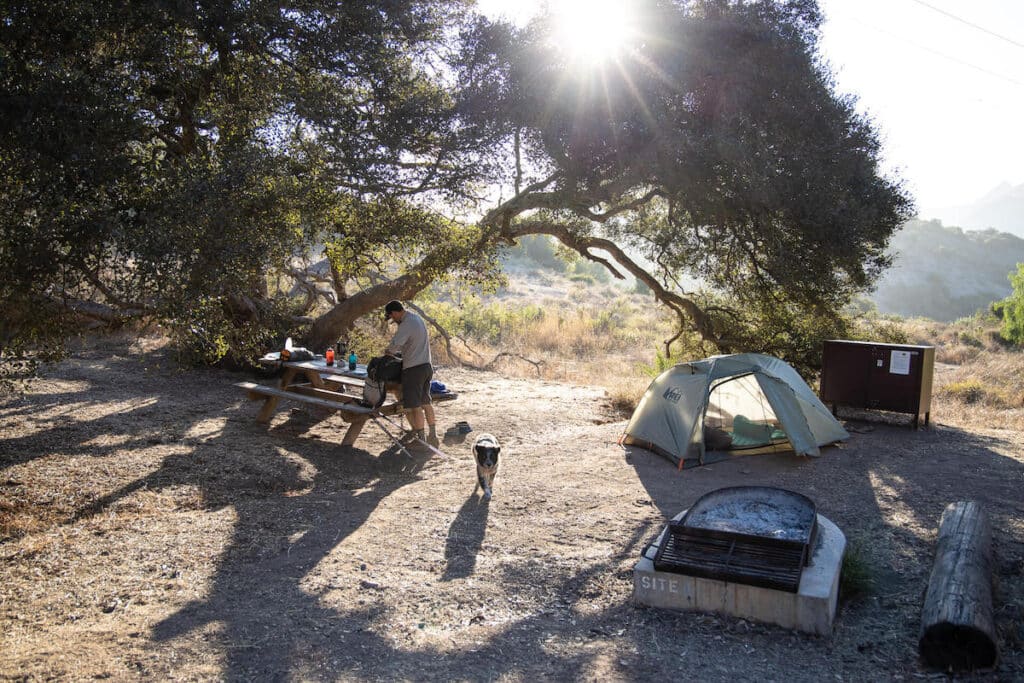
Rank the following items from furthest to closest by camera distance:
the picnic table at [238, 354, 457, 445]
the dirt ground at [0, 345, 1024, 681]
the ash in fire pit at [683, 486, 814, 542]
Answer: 1. the picnic table at [238, 354, 457, 445]
2. the ash in fire pit at [683, 486, 814, 542]
3. the dirt ground at [0, 345, 1024, 681]

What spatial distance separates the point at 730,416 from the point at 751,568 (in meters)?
5.08

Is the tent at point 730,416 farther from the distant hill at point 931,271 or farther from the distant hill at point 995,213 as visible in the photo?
the distant hill at point 995,213

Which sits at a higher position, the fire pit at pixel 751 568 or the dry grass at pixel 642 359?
the dry grass at pixel 642 359

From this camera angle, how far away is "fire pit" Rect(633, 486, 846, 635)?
15.2 feet

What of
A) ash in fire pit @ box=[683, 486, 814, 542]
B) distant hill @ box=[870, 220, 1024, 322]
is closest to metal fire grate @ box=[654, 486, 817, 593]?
ash in fire pit @ box=[683, 486, 814, 542]

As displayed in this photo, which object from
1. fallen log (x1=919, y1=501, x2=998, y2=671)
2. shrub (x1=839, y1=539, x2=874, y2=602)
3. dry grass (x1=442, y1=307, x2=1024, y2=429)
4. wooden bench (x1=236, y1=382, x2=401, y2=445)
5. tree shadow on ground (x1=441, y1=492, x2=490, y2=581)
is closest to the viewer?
fallen log (x1=919, y1=501, x2=998, y2=671)

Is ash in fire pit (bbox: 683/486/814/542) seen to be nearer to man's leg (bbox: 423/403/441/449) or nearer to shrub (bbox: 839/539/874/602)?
shrub (bbox: 839/539/874/602)

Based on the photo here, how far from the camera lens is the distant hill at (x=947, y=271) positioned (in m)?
64.1

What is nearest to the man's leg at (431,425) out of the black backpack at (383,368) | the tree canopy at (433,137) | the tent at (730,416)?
the black backpack at (383,368)

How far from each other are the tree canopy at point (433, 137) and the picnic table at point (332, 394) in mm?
1017

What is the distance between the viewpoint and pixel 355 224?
8.88 meters

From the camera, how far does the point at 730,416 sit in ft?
32.0

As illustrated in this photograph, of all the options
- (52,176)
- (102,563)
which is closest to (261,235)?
(52,176)

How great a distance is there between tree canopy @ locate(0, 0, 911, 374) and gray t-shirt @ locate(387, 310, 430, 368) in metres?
1.15
